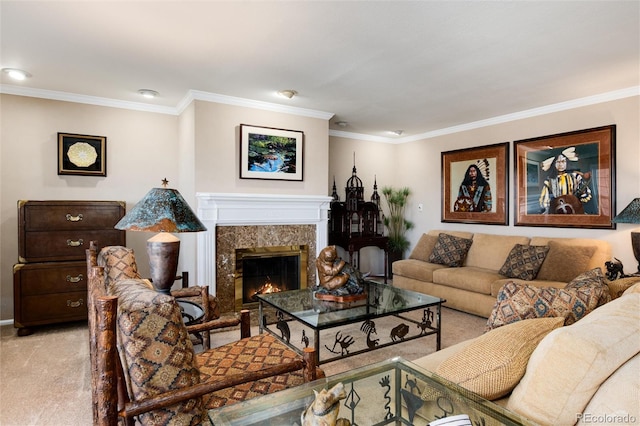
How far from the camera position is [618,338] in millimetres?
1144

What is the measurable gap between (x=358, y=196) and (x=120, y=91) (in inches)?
135

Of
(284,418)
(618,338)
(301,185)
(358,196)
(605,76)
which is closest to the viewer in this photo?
(618,338)

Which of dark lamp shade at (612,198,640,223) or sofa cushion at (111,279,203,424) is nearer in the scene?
sofa cushion at (111,279,203,424)

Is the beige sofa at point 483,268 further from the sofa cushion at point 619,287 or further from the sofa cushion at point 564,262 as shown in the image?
the sofa cushion at point 619,287

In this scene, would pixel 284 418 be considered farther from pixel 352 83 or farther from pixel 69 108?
pixel 69 108

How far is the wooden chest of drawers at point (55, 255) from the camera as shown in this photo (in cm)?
339

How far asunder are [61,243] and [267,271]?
2.10m

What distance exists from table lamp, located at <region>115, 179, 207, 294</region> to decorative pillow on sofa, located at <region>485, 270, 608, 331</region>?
1786mm

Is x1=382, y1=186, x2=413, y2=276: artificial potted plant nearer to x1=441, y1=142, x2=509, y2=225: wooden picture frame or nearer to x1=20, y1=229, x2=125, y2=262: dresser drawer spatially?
x1=441, y1=142, x2=509, y2=225: wooden picture frame

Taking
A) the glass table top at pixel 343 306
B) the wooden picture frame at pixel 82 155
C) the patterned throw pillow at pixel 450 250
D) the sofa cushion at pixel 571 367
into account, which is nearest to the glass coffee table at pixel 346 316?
the glass table top at pixel 343 306

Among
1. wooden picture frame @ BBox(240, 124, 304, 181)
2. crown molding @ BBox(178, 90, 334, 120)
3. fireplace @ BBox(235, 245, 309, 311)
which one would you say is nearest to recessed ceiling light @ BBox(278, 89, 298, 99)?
crown molding @ BBox(178, 90, 334, 120)

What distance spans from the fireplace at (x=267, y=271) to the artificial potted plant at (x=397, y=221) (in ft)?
6.59

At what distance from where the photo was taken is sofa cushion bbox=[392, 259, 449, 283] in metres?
4.58

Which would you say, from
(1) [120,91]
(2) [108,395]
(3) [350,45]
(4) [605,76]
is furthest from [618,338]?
(1) [120,91]
